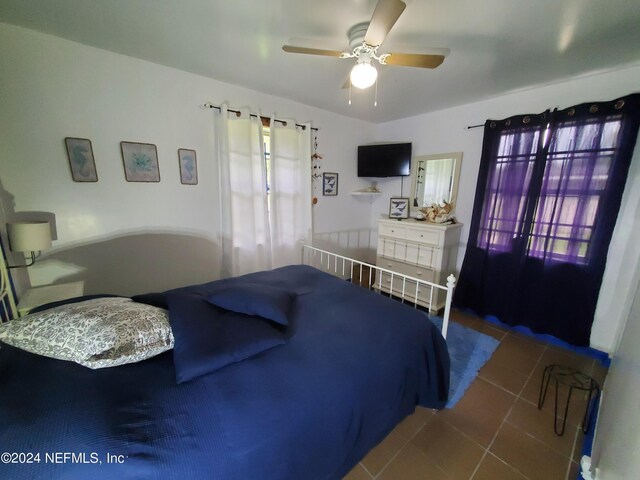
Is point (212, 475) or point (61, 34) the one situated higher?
point (61, 34)

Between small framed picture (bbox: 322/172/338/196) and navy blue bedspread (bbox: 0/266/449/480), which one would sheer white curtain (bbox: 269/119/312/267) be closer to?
small framed picture (bbox: 322/172/338/196)

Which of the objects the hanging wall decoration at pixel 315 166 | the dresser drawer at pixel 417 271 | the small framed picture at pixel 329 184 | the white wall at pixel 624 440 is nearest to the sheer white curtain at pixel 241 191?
the hanging wall decoration at pixel 315 166

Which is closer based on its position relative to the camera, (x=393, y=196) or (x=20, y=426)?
(x=20, y=426)

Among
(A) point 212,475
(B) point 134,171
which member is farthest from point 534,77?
(B) point 134,171

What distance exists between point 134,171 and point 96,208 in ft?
1.35

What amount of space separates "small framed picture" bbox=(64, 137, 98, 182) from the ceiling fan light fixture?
2.06 meters

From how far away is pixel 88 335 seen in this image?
3.02ft

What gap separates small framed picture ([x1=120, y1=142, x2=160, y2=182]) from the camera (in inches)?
77.3

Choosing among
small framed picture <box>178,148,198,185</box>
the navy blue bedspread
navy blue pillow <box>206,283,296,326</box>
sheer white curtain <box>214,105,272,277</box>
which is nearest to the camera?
the navy blue bedspread

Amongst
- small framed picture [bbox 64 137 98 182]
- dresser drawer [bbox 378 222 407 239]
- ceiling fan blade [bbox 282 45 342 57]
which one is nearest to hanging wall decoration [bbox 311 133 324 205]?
dresser drawer [bbox 378 222 407 239]

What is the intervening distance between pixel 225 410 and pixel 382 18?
1.81 m

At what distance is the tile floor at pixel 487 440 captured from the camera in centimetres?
124

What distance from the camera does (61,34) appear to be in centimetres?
162

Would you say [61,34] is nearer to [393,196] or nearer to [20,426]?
[20,426]
